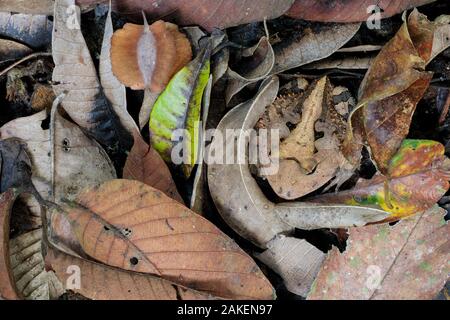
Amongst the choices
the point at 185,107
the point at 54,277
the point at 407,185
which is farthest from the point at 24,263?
the point at 407,185

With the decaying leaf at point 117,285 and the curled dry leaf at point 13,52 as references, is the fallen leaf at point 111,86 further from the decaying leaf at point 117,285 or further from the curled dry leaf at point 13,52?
the decaying leaf at point 117,285

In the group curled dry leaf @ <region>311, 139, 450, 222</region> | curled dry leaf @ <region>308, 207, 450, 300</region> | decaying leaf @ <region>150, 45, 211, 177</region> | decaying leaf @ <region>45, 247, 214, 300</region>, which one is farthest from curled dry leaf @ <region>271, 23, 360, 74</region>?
decaying leaf @ <region>45, 247, 214, 300</region>

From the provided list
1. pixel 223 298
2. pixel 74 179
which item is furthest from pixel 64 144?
pixel 223 298

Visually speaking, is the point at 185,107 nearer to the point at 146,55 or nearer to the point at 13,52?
the point at 146,55

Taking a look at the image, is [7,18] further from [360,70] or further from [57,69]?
[360,70]

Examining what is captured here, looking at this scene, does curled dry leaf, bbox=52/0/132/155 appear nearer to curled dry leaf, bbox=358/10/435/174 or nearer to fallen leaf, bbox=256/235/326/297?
fallen leaf, bbox=256/235/326/297
